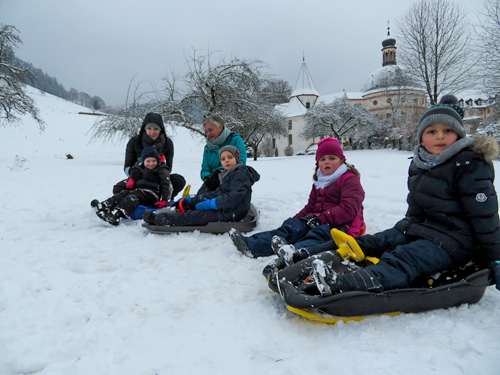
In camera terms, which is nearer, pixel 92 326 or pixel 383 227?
Result: pixel 92 326

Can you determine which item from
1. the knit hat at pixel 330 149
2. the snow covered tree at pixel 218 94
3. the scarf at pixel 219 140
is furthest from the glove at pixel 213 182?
the snow covered tree at pixel 218 94

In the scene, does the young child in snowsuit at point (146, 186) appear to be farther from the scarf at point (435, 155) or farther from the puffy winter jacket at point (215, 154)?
the scarf at point (435, 155)

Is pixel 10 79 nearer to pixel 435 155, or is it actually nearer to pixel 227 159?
pixel 227 159

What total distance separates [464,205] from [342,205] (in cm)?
100

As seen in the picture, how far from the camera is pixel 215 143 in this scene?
173 inches

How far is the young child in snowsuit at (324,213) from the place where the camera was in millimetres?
2613

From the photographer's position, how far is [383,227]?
3.48 meters

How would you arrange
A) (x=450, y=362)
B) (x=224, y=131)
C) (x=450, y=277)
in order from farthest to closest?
(x=224, y=131) < (x=450, y=277) < (x=450, y=362)

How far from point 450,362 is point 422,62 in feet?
66.8

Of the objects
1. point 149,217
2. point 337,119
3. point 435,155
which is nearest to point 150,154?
point 149,217

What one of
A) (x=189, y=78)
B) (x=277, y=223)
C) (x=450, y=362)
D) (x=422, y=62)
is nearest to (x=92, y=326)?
(x=450, y=362)

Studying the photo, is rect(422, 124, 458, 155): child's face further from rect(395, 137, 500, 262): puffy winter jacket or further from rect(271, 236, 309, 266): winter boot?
rect(271, 236, 309, 266): winter boot

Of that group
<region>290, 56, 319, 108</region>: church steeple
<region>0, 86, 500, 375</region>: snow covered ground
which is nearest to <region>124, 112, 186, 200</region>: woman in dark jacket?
<region>0, 86, 500, 375</region>: snow covered ground

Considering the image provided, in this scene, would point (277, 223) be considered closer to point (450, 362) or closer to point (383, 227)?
point (383, 227)
